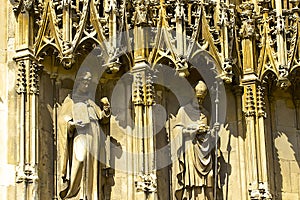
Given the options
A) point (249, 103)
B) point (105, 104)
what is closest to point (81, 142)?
point (105, 104)

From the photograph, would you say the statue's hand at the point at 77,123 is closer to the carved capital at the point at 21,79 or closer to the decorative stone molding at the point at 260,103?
the carved capital at the point at 21,79

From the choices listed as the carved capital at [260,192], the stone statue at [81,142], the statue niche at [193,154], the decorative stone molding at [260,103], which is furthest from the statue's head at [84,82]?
the carved capital at [260,192]

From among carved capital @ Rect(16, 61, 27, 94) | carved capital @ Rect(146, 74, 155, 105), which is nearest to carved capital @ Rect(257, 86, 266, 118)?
carved capital @ Rect(146, 74, 155, 105)

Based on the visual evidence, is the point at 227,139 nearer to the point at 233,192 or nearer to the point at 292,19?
the point at 233,192

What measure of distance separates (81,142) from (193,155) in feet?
5.12

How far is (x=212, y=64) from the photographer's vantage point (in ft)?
51.5

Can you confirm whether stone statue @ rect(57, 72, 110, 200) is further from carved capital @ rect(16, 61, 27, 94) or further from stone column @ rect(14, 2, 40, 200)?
carved capital @ rect(16, 61, 27, 94)

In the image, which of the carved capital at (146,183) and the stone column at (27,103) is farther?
the carved capital at (146,183)

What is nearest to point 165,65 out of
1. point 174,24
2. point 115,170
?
point 174,24

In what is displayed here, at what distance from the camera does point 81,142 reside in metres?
14.9

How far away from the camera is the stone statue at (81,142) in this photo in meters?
14.8

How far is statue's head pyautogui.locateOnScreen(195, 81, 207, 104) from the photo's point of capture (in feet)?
51.7

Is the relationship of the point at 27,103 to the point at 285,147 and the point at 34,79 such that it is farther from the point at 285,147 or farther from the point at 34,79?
the point at 285,147

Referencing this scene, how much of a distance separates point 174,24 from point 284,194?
2824 millimetres
